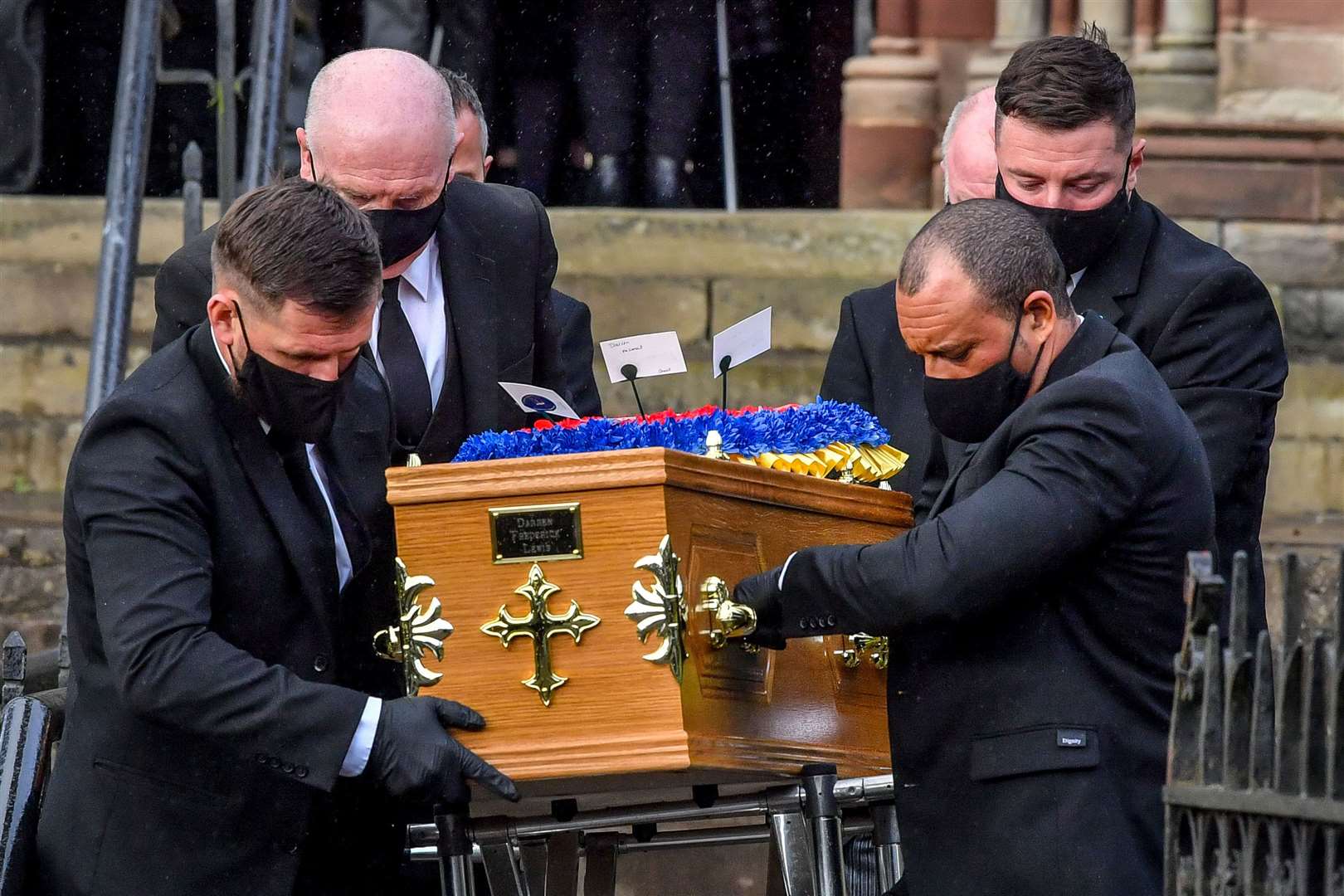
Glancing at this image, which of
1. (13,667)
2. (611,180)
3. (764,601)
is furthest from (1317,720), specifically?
(611,180)

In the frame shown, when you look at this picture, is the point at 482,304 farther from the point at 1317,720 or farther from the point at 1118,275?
the point at 1317,720

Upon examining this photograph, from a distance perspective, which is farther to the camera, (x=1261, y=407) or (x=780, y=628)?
(x=1261, y=407)

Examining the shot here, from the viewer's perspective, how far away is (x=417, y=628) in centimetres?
358

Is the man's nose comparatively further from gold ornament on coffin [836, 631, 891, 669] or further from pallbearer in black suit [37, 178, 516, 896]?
gold ornament on coffin [836, 631, 891, 669]

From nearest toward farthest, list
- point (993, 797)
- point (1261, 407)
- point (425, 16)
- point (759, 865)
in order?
point (993, 797) → point (1261, 407) → point (759, 865) → point (425, 16)

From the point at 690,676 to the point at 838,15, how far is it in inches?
245

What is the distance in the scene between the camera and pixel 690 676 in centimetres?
352

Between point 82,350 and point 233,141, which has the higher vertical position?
point 233,141

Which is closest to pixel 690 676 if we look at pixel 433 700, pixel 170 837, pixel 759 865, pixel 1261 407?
pixel 433 700

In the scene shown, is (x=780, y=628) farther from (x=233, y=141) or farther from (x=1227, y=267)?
(x=233, y=141)

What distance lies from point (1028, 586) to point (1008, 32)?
16.4ft

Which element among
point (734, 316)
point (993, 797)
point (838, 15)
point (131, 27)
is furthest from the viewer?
point (838, 15)

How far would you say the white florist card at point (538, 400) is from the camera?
155 inches

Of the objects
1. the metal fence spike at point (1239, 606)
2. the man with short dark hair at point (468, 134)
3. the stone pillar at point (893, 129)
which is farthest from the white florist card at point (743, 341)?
the stone pillar at point (893, 129)
